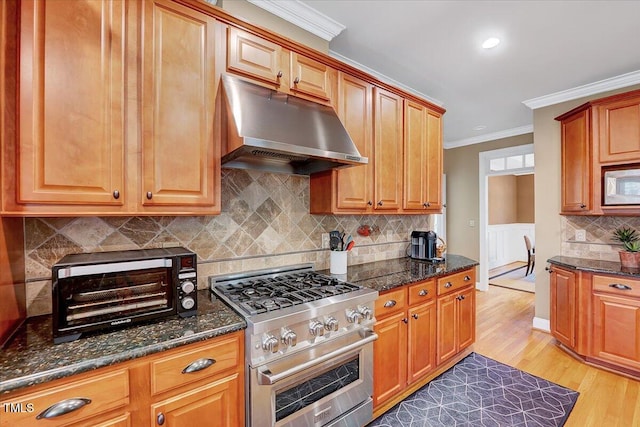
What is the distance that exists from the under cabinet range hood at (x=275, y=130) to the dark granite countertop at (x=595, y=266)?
2.55 metres

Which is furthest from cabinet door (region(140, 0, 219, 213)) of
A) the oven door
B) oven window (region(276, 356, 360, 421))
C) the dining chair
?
the dining chair

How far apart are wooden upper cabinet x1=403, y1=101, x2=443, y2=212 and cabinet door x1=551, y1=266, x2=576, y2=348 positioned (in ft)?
4.89

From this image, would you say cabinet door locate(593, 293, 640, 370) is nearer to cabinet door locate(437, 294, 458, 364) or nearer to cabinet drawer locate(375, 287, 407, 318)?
cabinet door locate(437, 294, 458, 364)

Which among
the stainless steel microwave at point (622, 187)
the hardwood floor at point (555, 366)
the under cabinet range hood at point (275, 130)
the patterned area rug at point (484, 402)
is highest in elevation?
the under cabinet range hood at point (275, 130)

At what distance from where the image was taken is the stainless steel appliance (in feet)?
3.74

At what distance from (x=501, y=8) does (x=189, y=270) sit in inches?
105

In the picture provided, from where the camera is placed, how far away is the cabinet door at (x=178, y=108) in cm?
142

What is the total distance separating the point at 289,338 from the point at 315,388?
417mm

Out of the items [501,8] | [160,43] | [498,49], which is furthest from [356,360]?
[498,49]

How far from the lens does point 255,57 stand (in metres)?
1.78

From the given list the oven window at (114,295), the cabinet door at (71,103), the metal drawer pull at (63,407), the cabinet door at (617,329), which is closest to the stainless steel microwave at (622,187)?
the cabinet door at (617,329)

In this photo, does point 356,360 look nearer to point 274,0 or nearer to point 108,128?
point 108,128

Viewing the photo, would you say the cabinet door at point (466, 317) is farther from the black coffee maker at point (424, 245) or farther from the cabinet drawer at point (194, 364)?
the cabinet drawer at point (194, 364)

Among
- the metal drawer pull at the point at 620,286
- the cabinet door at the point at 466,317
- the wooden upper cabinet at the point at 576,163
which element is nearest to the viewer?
the metal drawer pull at the point at 620,286
